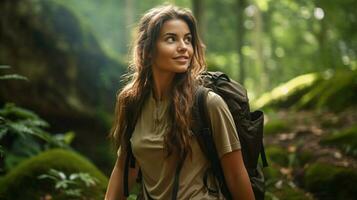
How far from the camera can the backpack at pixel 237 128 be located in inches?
118

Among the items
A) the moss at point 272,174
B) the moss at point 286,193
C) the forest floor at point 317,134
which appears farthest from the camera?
the forest floor at point 317,134

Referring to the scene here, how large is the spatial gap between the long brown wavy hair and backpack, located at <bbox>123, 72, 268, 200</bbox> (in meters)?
0.08

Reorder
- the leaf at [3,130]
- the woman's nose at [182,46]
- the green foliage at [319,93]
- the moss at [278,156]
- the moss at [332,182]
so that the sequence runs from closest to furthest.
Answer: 1. the woman's nose at [182,46]
2. the leaf at [3,130]
3. the moss at [332,182]
4. the moss at [278,156]
5. the green foliage at [319,93]

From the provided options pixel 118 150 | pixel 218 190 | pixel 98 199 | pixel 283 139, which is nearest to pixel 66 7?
pixel 283 139

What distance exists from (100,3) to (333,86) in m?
24.0

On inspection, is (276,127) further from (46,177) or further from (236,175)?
(236,175)

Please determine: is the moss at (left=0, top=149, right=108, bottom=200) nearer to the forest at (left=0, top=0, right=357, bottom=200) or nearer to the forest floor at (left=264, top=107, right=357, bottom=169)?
the forest at (left=0, top=0, right=357, bottom=200)

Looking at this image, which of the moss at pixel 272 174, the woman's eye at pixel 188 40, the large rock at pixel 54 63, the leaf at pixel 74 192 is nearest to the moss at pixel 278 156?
the moss at pixel 272 174

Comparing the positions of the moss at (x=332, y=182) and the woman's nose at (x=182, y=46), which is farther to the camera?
the moss at (x=332, y=182)

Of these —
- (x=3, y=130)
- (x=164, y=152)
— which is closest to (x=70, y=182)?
(x=3, y=130)

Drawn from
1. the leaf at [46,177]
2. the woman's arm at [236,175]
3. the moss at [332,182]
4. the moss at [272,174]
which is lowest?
the woman's arm at [236,175]

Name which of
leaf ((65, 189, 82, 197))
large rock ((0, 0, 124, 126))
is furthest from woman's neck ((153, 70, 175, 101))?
large rock ((0, 0, 124, 126))

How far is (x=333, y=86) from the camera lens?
8.99m

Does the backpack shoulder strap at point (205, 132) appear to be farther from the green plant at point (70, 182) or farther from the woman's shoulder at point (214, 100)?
the green plant at point (70, 182)
